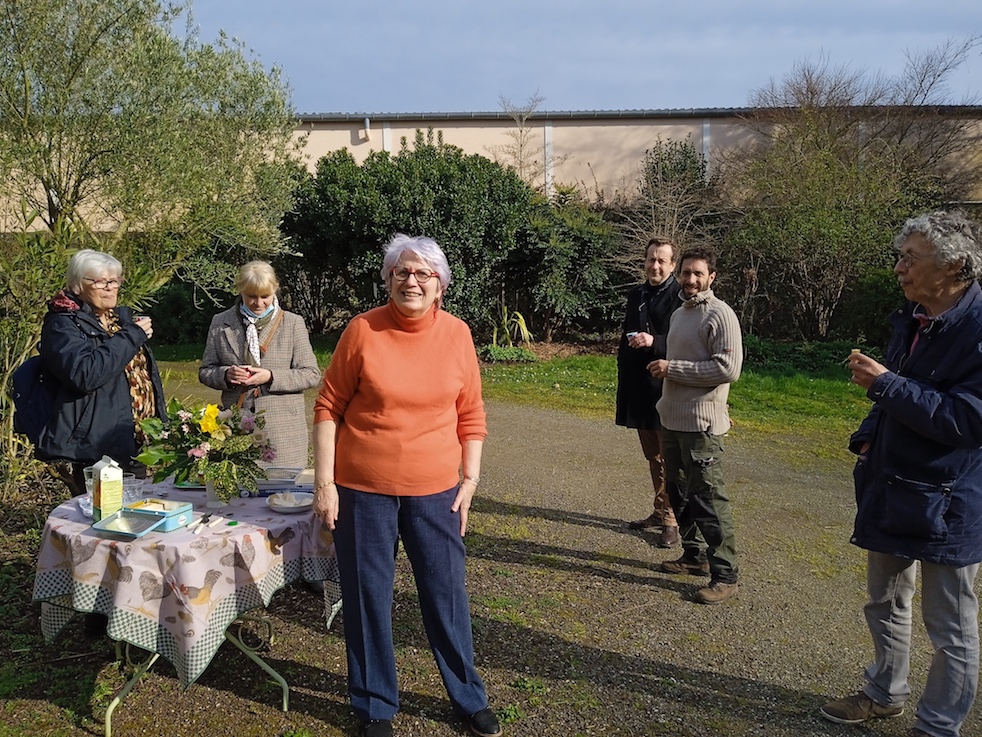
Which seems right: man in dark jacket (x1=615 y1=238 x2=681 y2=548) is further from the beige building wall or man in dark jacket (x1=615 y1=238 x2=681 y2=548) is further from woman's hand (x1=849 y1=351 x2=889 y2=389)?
the beige building wall

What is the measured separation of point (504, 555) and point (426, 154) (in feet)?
27.6

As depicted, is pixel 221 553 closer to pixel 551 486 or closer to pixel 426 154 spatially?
pixel 551 486

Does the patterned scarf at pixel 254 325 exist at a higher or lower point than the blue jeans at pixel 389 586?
higher

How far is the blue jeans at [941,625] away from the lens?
270cm

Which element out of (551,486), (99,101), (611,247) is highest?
(99,101)

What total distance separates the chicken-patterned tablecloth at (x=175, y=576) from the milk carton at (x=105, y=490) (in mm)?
84

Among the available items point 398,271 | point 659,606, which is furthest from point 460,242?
point 398,271

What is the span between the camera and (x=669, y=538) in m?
4.90

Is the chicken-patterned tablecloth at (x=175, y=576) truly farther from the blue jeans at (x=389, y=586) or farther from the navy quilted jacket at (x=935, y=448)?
the navy quilted jacket at (x=935, y=448)

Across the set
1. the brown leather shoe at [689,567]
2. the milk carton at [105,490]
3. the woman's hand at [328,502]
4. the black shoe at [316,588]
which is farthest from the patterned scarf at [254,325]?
the brown leather shoe at [689,567]

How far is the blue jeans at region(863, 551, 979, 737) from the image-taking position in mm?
2703

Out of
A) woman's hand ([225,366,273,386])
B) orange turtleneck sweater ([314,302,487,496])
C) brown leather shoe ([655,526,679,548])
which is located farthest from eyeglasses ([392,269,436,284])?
brown leather shoe ([655,526,679,548])

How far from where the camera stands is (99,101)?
6.28 m

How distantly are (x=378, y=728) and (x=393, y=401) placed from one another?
124 centimetres
